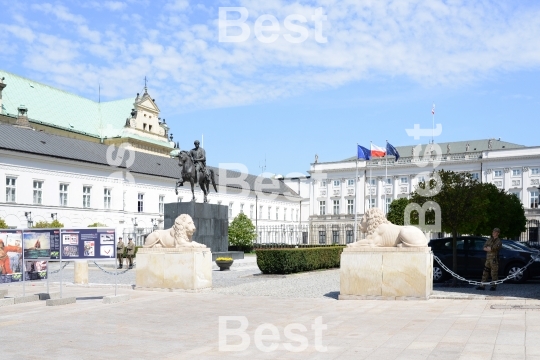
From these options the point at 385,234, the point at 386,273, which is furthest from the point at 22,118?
the point at 386,273

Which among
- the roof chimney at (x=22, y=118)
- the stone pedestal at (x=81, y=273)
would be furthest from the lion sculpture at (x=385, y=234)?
the roof chimney at (x=22, y=118)

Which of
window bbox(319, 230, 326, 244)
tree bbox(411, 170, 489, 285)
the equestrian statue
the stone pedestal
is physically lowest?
window bbox(319, 230, 326, 244)

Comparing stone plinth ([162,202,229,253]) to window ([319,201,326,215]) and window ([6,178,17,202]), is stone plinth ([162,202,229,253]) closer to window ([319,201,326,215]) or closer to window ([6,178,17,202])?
window ([6,178,17,202])

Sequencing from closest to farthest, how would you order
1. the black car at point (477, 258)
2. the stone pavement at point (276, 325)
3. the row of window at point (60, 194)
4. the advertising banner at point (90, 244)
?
the stone pavement at point (276, 325) < the advertising banner at point (90, 244) < the black car at point (477, 258) < the row of window at point (60, 194)

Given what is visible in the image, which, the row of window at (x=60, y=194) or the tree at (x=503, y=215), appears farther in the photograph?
the row of window at (x=60, y=194)

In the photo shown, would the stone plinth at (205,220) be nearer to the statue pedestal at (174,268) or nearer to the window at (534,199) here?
the statue pedestal at (174,268)

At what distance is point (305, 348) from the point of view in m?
8.87

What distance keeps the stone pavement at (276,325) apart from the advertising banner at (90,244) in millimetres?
1172

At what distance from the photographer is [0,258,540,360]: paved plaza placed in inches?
338

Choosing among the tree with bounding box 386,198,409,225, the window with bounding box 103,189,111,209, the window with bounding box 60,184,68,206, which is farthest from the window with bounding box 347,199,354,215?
the window with bounding box 60,184,68,206

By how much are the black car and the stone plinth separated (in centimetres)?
1375

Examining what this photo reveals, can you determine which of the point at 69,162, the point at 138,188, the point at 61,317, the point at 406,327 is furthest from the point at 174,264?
the point at 138,188

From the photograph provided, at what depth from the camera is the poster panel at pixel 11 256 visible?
1545 centimetres

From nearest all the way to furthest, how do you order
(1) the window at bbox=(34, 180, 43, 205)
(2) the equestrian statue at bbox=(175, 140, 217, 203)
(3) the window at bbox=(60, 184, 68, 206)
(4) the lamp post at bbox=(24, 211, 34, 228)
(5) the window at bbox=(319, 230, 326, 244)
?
(2) the equestrian statue at bbox=(175, 140, 217, 203), (4) the lamp post at bbox=(24, 211, 34, 228), (1) the window at bbox=(34, 180, 43, 205), (3) the window at bbox=(60, 184, 68, 206), (5) the window at bbox=(319, 230, 326, 244)
